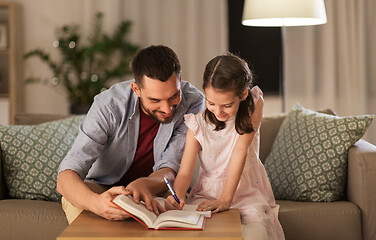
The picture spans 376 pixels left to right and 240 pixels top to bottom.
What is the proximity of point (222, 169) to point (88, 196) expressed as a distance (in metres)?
0.58

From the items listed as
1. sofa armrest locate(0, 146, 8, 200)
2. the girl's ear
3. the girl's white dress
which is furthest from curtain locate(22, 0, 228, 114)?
the girl's ear

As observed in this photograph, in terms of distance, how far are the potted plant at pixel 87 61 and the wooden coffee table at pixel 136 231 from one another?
3128 mm

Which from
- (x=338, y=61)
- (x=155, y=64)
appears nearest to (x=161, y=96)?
(x=155, y=64)

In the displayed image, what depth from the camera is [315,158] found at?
260 cm

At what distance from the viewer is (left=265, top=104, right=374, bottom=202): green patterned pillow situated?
2.56 metres

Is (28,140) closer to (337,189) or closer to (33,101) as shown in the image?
(337,189)

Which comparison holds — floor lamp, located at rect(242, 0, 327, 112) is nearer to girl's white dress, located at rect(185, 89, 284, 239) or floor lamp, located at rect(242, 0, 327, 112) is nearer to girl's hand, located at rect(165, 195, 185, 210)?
girl's white dress, located at rect(185, 89, 284, 239)

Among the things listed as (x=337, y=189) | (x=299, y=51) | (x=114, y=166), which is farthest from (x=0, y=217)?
(x=299, y=51)

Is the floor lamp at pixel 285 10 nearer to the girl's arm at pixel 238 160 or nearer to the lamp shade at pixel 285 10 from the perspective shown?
the lamp shade at pixel 285 10

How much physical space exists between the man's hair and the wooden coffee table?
22.4 inches

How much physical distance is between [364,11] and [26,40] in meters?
3.22

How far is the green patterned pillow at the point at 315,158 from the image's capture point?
2.56 meters

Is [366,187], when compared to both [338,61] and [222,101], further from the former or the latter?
[338,61]

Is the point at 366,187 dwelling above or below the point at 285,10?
below
